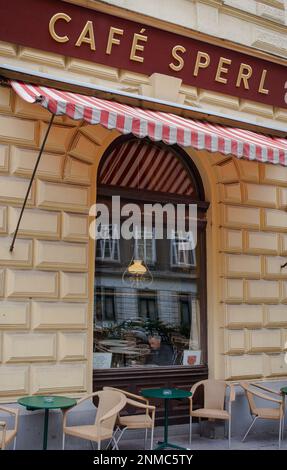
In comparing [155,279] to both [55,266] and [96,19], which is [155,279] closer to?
[55,266]

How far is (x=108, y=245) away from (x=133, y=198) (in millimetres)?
735

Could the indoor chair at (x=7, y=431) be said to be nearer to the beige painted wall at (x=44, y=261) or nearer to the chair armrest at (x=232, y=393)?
the beige painted wall at (x=44, y=261)

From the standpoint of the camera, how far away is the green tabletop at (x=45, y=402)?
5.55 m

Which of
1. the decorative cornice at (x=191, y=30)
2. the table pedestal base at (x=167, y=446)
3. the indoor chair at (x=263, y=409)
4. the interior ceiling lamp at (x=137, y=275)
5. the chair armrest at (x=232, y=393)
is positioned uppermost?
the decorative cornice at (x=191, y=30)

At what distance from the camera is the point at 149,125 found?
5.53 metres

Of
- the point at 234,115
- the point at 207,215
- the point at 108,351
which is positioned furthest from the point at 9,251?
the point at 234,115

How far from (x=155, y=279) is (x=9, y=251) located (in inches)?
95.1

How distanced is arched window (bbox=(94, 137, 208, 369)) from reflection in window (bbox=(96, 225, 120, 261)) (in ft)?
0.04

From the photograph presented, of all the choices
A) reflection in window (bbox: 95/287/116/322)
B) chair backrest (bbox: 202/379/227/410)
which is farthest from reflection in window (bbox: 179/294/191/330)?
reflection in window (bbox: 95/287/116/322)

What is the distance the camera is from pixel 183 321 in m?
7.98

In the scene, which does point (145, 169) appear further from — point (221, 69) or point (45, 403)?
point (45, 403)

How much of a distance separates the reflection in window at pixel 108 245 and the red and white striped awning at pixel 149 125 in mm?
1710

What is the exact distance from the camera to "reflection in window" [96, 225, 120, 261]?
24.1ft

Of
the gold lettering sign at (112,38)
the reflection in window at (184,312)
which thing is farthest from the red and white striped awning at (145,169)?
the reflection in window at (184,312)
